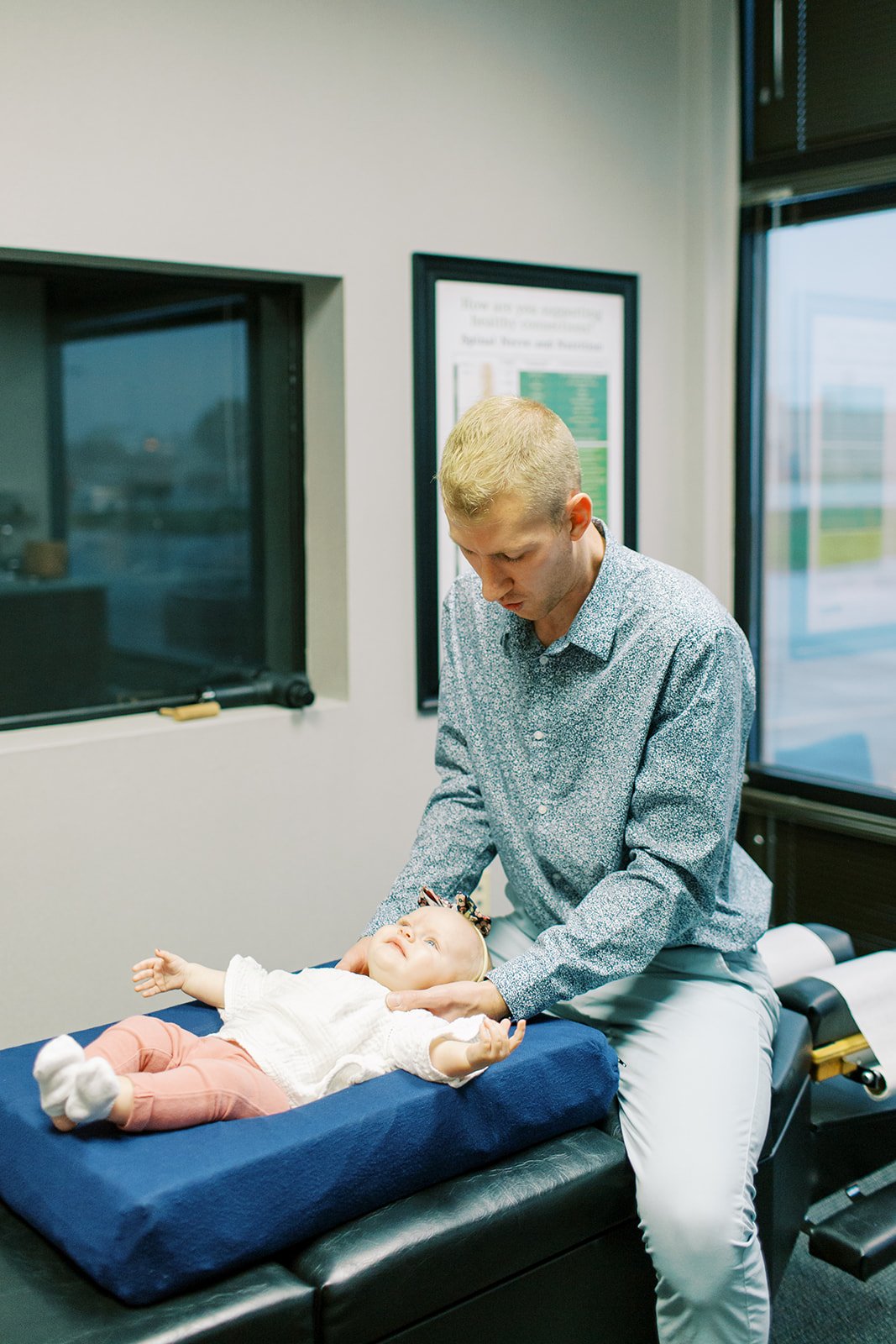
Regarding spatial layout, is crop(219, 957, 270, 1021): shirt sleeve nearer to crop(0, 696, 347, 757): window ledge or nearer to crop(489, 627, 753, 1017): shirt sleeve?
crop(489, 627, 753, 1017): shirt sleeve

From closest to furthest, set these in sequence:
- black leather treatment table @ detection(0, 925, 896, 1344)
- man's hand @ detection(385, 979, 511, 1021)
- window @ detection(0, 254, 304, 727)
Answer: black leather treatment table @ detection(0, 925, 896, 1344)
man's hand @ detection(385, 979, 511, 1021)
window @ detection(0, 254, 304, 727)

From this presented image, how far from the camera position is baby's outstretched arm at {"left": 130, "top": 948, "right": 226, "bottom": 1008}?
1598 millimetres

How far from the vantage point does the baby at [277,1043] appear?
130 cm

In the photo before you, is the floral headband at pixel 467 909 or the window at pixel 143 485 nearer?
the floral headband at pixel 467 909

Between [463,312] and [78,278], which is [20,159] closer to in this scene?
[78,278]

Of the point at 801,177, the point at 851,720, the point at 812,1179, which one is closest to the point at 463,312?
the point at 801,177

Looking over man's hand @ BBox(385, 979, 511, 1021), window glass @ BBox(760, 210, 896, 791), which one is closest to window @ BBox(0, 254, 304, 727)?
man's hand @ BBox(385, 979, 511, 1021)

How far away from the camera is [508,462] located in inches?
61.3

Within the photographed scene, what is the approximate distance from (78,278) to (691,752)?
1558mm

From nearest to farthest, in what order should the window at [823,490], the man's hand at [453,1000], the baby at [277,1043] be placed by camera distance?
the baby at [277,1043]
the man's hand at [453,1000]
the window at [823,490]

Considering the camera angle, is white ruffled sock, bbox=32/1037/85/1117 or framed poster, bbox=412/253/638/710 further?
framed poster, bbox=412/253/638/710

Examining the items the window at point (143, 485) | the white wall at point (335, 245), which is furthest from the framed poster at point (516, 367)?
the window at point (143, 485)

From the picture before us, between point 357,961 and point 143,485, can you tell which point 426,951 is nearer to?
point 357,961

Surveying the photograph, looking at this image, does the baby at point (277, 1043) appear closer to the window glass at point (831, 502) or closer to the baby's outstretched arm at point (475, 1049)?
the baby's outstretched arm at point (475, 1049)
